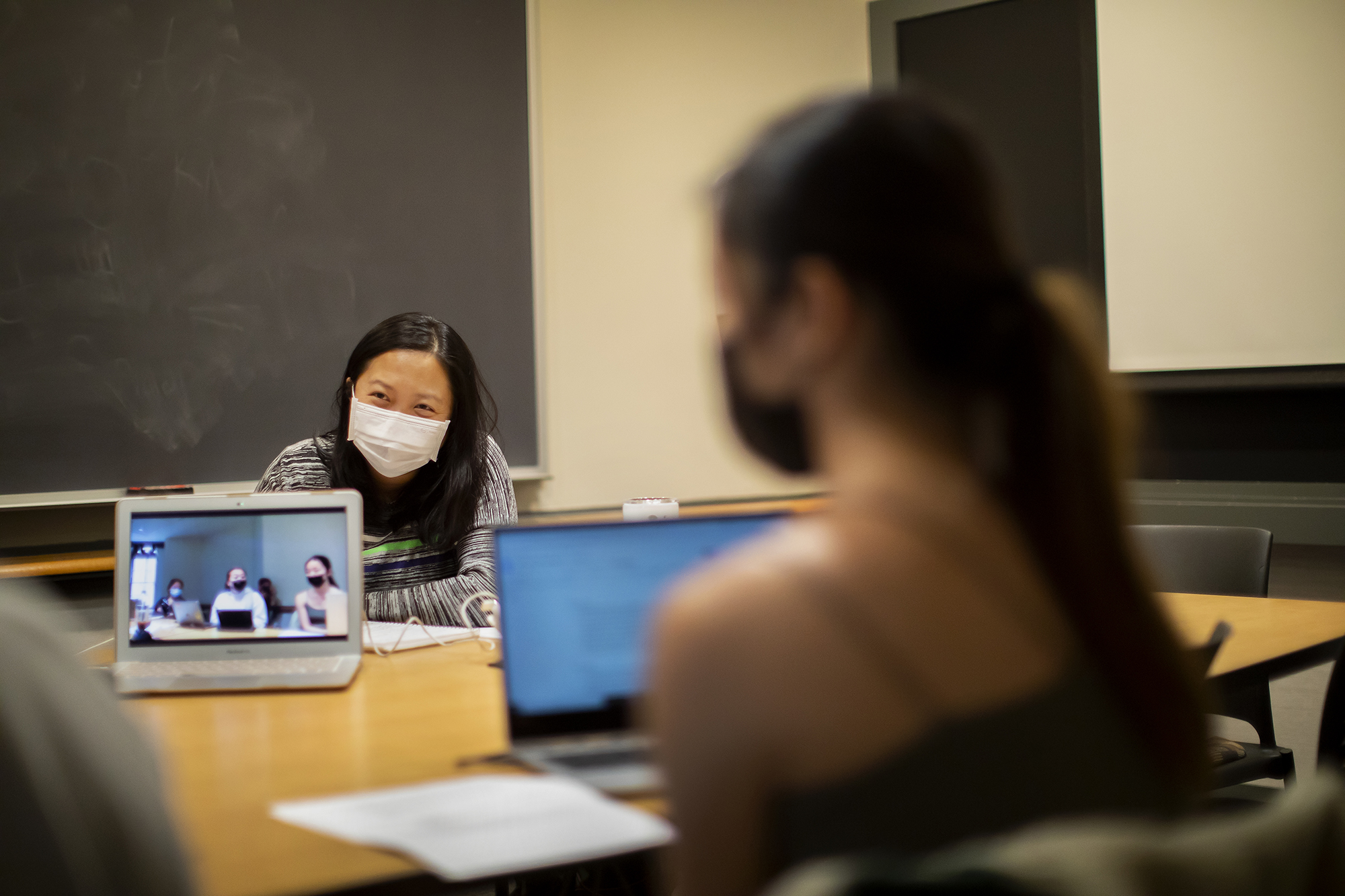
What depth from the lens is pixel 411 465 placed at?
7.43ft

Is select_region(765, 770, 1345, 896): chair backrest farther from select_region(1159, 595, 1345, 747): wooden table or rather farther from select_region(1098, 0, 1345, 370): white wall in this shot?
select_region(1098, 0, 1345, 370): white wall

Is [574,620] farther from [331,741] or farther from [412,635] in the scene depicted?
[412,635]

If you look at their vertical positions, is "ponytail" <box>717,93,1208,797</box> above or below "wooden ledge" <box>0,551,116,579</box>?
above

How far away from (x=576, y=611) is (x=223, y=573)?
0.72 meters

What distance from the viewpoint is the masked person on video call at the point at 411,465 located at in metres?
2.24

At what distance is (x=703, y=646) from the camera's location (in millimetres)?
639

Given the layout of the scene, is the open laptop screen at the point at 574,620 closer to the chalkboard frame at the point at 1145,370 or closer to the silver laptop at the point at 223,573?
the silver laptop at the point at 223,573

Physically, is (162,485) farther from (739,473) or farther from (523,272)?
(739,473)

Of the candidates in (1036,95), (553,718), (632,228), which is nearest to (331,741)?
(553,718)

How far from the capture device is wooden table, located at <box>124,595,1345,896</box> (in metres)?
0.96

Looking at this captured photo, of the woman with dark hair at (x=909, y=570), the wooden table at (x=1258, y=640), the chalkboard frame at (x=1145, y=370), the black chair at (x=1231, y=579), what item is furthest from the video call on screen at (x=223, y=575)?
the chalkboard frame at (x=1145, y=370)

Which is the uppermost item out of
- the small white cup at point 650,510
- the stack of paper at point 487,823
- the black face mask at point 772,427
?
the black face mask at point 772,427

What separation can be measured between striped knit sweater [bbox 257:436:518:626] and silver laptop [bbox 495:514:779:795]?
86 centimetres

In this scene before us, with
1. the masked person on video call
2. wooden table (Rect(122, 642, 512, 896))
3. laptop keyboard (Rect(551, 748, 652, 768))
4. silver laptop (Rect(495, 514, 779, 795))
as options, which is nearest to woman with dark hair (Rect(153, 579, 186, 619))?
wooden table (Rect(122, 642, 512, 896))
